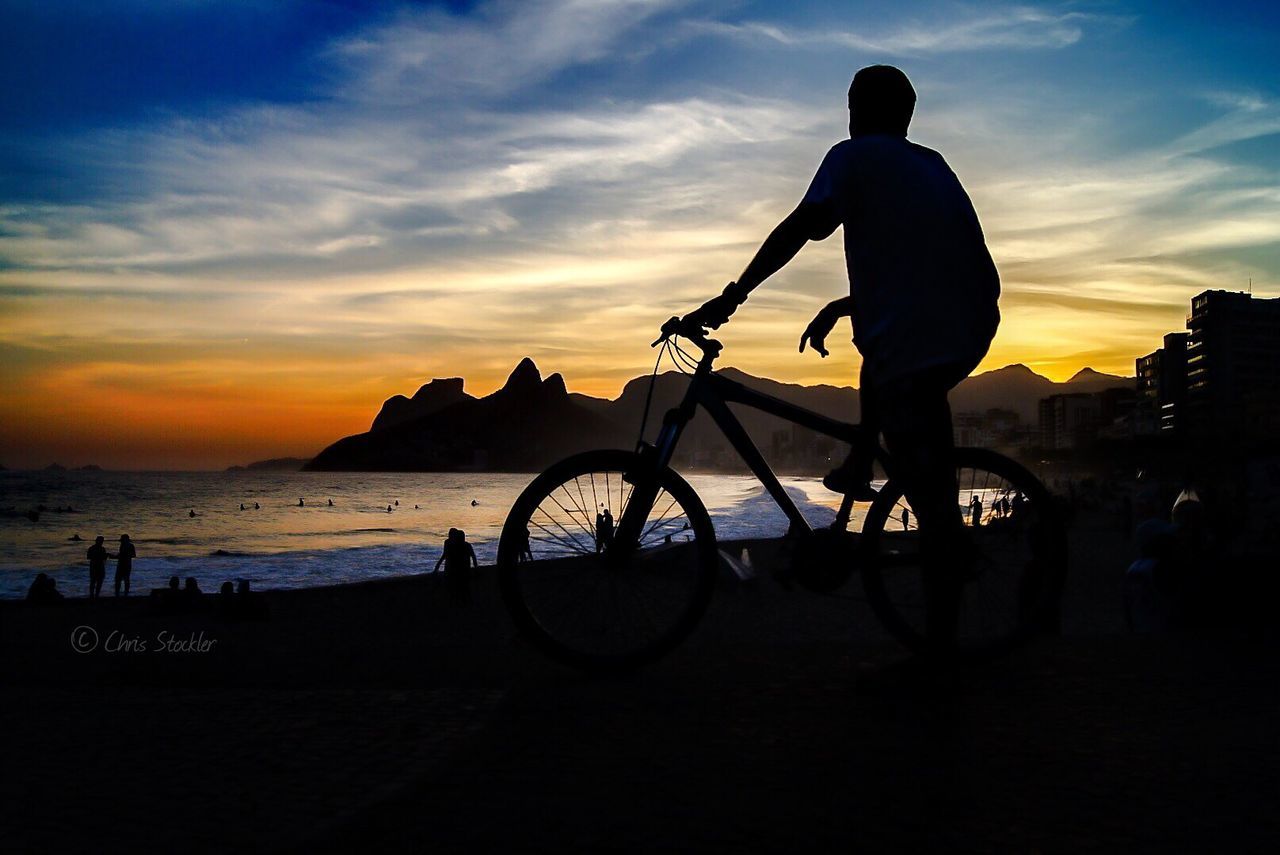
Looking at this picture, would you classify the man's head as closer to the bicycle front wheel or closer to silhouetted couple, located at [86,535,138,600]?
the bicycle front wheel

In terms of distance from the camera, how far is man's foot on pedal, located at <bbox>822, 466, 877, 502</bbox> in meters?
4.15

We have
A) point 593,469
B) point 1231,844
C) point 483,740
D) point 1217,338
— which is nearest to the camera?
point 1231,844

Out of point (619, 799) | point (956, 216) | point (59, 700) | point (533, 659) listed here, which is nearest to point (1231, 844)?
point (619, 799)

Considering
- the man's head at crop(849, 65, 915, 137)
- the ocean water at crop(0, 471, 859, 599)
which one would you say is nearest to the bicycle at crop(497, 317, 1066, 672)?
the man's head at crop(849, 65, 915, 137)

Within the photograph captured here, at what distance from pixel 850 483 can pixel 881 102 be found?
155 centimetres

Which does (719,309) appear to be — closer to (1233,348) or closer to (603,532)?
(603,532)

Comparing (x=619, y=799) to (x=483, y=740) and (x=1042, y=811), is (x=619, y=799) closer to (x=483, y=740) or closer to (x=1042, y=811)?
(x=483, y=740)

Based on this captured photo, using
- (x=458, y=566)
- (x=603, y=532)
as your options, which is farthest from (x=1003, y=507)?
(x=458, y=566)

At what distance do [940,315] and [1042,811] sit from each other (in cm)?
177

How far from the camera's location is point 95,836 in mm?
2562

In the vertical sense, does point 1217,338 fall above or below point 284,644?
above

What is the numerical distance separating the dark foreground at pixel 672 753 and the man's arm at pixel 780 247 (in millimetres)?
1574

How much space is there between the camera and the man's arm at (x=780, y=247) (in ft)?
12.4

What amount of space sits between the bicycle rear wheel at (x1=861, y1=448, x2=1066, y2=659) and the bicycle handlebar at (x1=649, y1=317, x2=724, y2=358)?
93 centimetres
